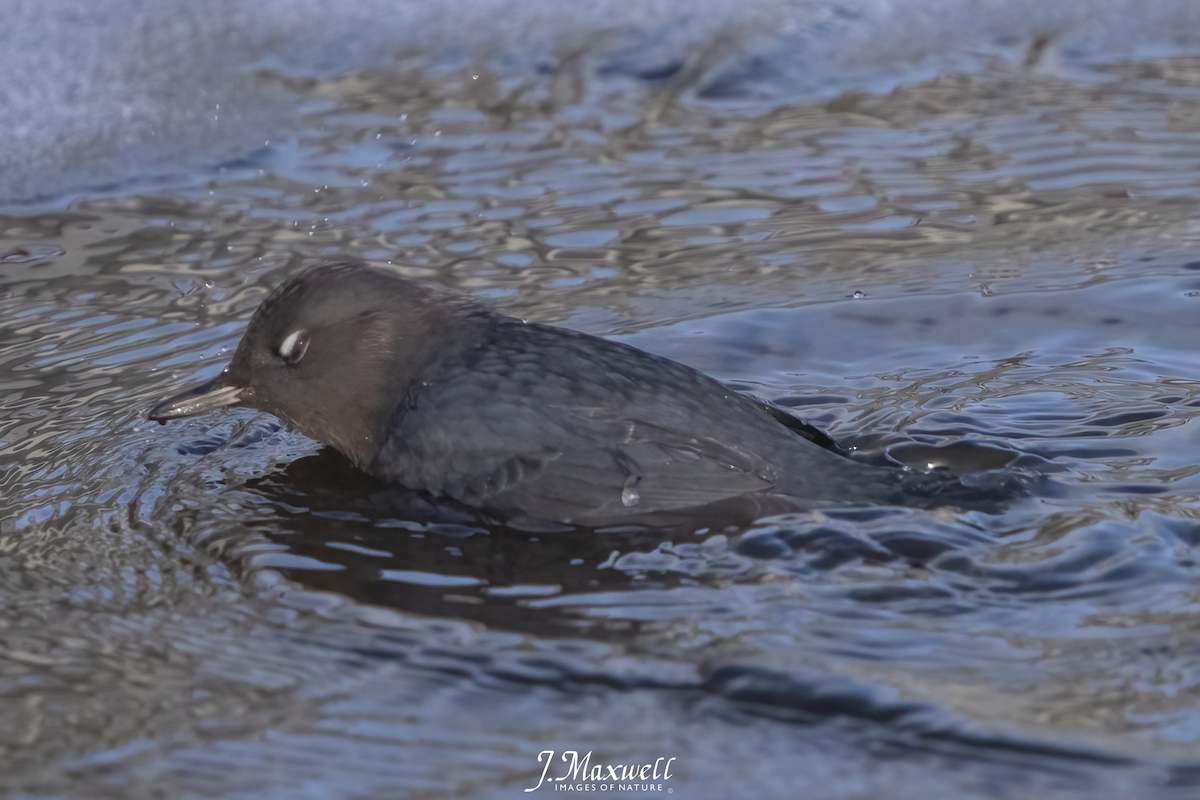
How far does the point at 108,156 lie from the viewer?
6723 mm

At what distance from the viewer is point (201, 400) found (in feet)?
14.4

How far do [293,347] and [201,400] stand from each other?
0.33 metres

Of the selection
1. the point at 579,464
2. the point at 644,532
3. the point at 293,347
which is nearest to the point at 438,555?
the point at 579,464

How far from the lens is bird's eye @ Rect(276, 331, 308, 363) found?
4352 mm

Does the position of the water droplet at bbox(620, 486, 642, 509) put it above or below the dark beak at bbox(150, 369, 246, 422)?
below

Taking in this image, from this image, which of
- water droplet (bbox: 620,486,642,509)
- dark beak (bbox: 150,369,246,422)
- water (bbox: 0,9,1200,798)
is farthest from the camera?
dark beak (bbox: 150,369,246,422)

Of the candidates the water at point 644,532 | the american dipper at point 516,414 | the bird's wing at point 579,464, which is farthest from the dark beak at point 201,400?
the bird's wing at point 579,464

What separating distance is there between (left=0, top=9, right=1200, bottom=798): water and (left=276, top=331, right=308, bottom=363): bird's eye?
14.1 inches

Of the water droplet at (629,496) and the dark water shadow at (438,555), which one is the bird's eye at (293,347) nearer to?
the dark water shadow at (438,555)

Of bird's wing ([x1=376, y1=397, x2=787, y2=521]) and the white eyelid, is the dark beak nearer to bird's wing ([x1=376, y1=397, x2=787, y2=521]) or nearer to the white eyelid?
the white eyelid

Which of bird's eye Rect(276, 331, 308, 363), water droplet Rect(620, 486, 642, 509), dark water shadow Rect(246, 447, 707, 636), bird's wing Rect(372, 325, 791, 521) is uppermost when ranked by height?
bird's eye Rect(276, 331, 308, 363)

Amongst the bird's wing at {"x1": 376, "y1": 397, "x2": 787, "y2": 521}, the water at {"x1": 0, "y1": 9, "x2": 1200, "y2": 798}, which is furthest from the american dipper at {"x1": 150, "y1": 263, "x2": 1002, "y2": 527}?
the water at {"x1": 0, "y1": 9, "x2": 1200, "y2": 798}

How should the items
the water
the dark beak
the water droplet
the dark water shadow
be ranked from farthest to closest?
1. the dark beak
2. the water droplet
3. the dark water shadow
4. the water

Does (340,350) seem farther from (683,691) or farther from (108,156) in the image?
(108,156)
